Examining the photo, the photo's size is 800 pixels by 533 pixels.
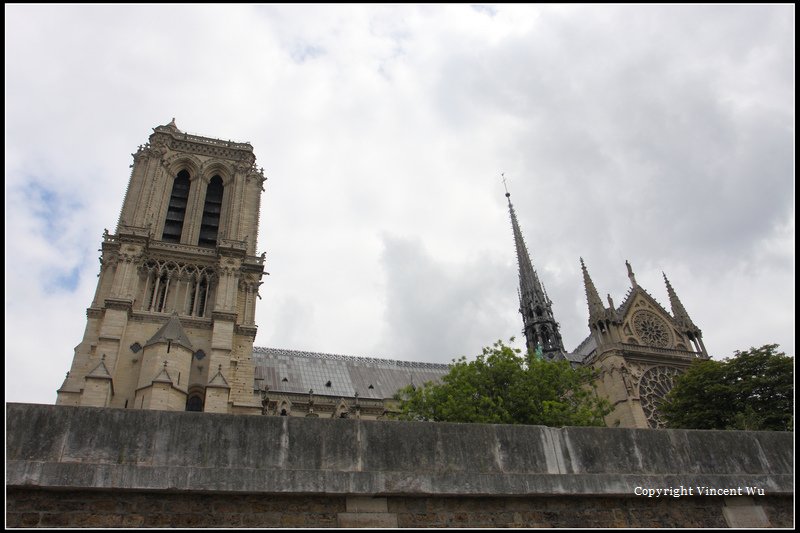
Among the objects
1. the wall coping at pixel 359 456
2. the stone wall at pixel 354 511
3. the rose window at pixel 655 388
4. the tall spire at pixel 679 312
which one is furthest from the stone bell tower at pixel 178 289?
the tall spire at pixel 679 312

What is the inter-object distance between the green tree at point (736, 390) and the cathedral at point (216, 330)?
7.68 metres

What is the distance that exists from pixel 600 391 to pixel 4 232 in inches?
1612

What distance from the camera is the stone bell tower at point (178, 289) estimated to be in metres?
28.2

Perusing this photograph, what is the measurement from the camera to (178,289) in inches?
1324

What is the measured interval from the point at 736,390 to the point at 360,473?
27.3m

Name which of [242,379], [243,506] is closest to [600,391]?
[242,379]

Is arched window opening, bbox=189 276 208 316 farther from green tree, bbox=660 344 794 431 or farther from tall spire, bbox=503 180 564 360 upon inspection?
tall spire, bbox=503 180 564 360

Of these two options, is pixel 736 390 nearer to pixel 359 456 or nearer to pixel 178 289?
pixel 359 456

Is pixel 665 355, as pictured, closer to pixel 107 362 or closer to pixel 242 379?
pixel 242 379

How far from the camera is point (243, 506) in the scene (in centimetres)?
A: 613

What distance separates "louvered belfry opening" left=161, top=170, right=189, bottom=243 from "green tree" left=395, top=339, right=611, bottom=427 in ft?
72.8

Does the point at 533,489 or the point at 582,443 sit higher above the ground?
the point at 582,443

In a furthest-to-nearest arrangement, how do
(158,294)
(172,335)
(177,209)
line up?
(177,209)
(158,294)
(172,335)

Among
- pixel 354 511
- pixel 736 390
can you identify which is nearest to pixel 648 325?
pixel 736 390
